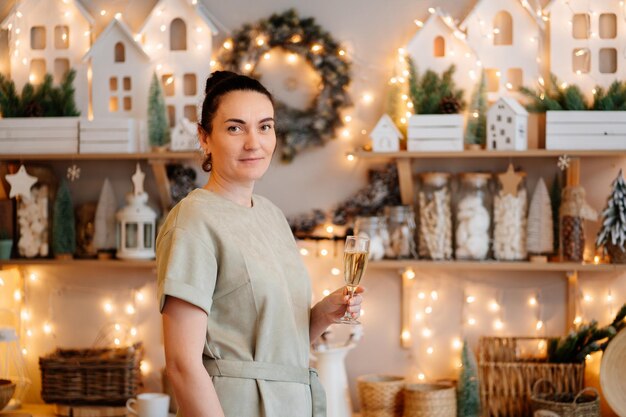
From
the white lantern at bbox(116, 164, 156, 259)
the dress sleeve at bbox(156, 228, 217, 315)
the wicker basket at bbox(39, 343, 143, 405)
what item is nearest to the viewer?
the dress sleeve at bbox(156, 228, 217, 315)

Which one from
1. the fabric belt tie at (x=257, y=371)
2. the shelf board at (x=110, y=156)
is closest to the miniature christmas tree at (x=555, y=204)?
the shelf board at (x=110, y=156)

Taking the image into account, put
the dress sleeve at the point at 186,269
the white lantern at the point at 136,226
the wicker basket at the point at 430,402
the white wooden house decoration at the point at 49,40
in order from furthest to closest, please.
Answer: the white wooden house decoration at the point at 49,40 < the white lantern at the point at 136,226 < the wicker basket at the point at 430,402 < the dress sleeve at the point at 186,269

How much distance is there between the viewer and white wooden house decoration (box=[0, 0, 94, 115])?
3.23m

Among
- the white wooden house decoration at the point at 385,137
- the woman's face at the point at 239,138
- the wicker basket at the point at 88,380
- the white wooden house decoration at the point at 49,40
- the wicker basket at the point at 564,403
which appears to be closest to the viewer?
the woman's face at the point at 239,138

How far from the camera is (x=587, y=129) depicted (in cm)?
283

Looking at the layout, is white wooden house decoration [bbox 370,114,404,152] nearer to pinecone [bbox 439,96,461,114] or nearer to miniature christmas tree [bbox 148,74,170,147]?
pinecone [bbox 439,96,461,114]

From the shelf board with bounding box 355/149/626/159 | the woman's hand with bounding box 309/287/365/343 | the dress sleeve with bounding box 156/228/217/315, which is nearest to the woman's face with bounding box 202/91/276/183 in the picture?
the dress sleeve with bounding box 156/228/217/315

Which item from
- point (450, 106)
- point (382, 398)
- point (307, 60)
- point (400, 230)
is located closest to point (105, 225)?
point (307, 60)

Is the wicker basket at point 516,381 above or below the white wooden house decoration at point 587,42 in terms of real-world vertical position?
below

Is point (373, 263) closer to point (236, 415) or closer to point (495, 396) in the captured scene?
point (495, 396)

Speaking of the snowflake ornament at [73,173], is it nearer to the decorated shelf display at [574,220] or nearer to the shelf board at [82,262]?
the shelf board at [82,262]

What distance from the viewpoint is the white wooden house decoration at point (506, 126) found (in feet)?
9.25

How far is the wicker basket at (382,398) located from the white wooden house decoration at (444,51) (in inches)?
42.2

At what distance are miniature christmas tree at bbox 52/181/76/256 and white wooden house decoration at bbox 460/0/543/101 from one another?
1.60m
